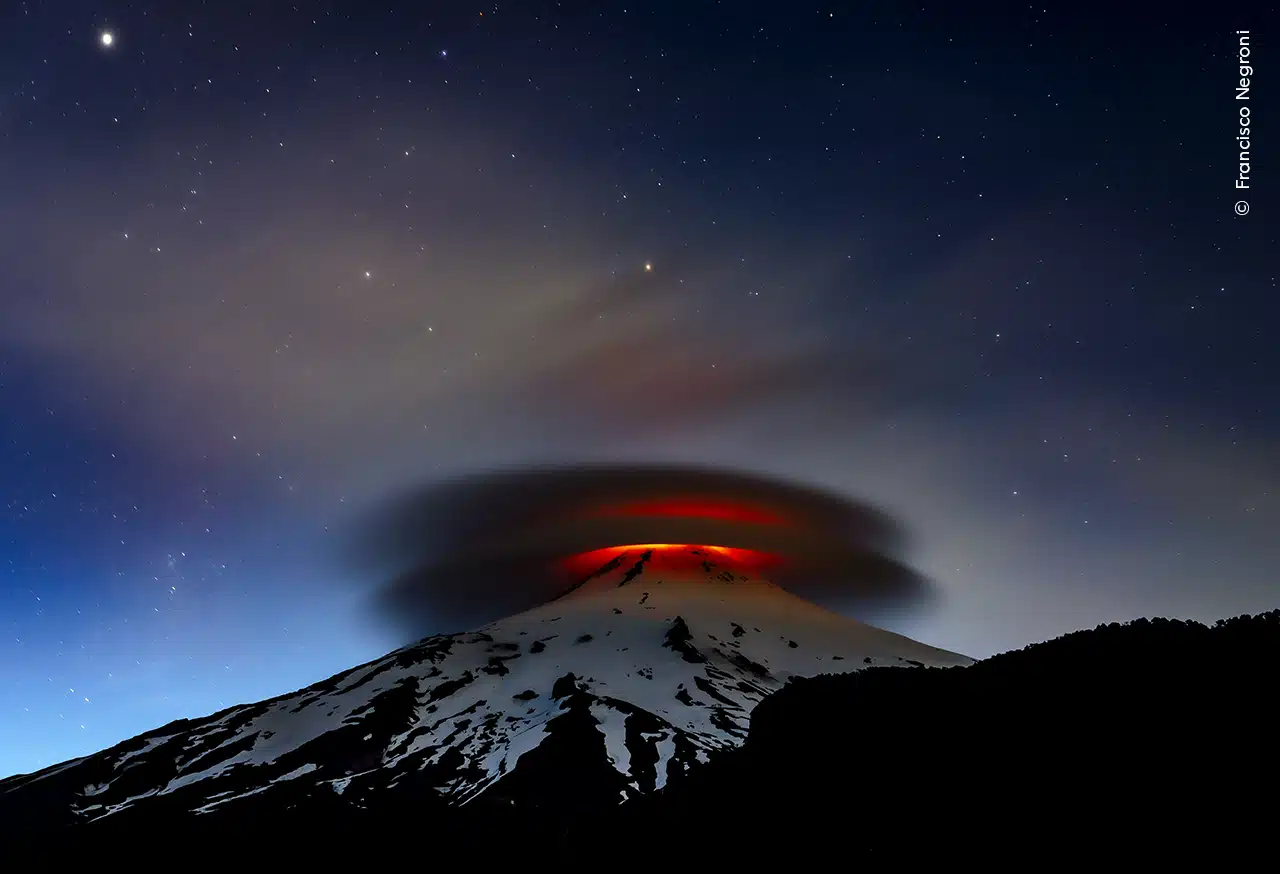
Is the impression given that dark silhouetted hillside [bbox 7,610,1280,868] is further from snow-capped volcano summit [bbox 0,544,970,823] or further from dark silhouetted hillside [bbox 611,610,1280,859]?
snow-capped volcano summit [bbox 0,544,970,823]

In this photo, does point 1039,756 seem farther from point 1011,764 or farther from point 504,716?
point 504,716

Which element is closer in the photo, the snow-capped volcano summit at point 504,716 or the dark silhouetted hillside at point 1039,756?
the dark silhouetted hillside at point 1039,756

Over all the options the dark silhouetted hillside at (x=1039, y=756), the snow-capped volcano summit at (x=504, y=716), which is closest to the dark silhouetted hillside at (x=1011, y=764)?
the dark silhouetted hillside at (x=1039, y=756)

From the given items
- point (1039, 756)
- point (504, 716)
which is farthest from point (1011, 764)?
point (504, 716)

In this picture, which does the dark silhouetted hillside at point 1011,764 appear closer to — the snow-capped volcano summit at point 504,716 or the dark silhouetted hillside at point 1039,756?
the dark silhouetted hillside at point 1039,756

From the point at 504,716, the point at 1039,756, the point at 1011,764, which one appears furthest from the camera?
the point at 504,716

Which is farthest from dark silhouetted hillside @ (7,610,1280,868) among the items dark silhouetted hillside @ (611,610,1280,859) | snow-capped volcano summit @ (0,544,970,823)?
snow-capped volcano summit @ (0,544,970,823)

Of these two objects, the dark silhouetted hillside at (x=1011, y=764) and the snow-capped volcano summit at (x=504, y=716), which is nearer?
the dark silhouetted hillside at (x=1011, y=764)

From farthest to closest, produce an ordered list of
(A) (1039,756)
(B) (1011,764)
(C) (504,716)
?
(C) (504,716), (B) (1011,764), (A) (1039,756)
